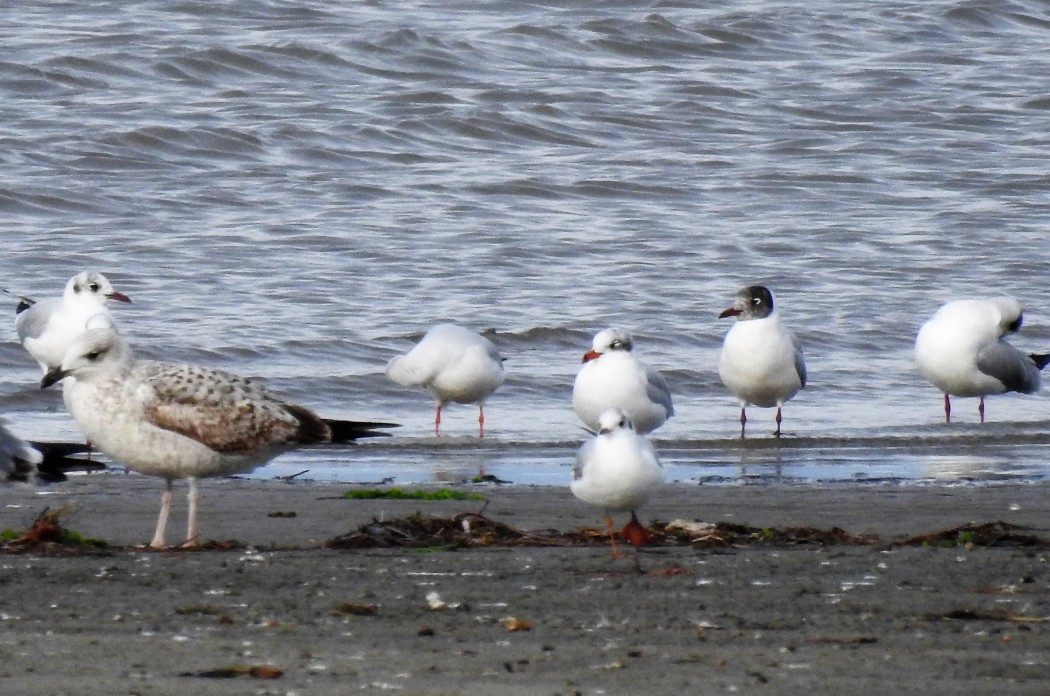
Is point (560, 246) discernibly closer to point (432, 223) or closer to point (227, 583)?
point (432, 223)

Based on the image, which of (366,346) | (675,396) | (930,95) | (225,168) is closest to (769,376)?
(675,396)

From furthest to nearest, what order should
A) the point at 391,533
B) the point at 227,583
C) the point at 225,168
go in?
the point at 225,168 < the point at 391,533 < the point at 227,583

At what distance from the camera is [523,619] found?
190 inches

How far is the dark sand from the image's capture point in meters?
4.15

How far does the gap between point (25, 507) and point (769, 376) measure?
4923 millimetres

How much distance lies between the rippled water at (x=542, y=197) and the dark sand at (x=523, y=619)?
125 inches

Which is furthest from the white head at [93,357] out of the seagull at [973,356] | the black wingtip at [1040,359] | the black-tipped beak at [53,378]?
the black wingtip at [1040,359]

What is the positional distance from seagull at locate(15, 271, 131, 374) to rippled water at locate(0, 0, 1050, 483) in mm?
427

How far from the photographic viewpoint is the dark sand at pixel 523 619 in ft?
13.6

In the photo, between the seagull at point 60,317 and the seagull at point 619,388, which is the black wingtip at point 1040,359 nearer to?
the seagull at point 619,388

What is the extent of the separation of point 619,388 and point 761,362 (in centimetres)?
165

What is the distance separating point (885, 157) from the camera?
21.4m

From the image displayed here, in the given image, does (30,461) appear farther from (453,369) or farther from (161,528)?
(453,369)

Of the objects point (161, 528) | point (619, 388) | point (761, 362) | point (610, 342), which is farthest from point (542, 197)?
point (161, 528)
